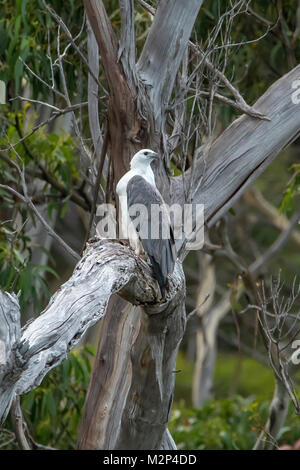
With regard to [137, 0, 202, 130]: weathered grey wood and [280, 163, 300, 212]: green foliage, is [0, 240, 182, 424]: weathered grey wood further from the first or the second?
[280, 163, 300, 212]: green foliage

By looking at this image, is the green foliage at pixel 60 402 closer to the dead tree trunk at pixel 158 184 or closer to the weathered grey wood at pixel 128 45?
the dead tree trunk at pixel 158 184

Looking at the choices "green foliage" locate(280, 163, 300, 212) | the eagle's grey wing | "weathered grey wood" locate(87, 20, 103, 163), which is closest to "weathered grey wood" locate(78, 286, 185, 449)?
the eagle's grey wing

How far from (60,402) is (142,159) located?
2.51m

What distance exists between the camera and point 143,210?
360 cm

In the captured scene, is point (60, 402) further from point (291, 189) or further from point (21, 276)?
point (291, 189)

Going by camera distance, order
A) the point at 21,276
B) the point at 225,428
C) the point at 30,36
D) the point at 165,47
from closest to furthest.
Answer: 1. the point at 165,47
2. the point at 21,276
3. the point at 30,36
4. the point at 225,428

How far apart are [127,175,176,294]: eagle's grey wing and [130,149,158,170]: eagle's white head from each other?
0.25 ft

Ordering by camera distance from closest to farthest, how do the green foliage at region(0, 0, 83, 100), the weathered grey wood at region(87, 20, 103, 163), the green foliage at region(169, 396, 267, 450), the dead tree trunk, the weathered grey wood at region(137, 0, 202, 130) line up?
the dead tree trunk, the weathered grey wood at region(137, 0, 202, 130), the weathered grey wood at region(87, 20, 103, 163), the green foliage at region(0, 0, 83, 100), the green foliage at region(169, 396, 267, 450)

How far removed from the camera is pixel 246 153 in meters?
4.16

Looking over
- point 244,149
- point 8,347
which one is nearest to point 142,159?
point 244,149

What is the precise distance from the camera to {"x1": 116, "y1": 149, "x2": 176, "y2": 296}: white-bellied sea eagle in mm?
3414

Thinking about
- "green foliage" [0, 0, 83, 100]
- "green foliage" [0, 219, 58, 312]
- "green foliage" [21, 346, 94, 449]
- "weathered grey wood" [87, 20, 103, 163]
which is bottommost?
"green foliage" [21, 346, 94, 449]

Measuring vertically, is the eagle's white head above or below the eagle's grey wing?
above
